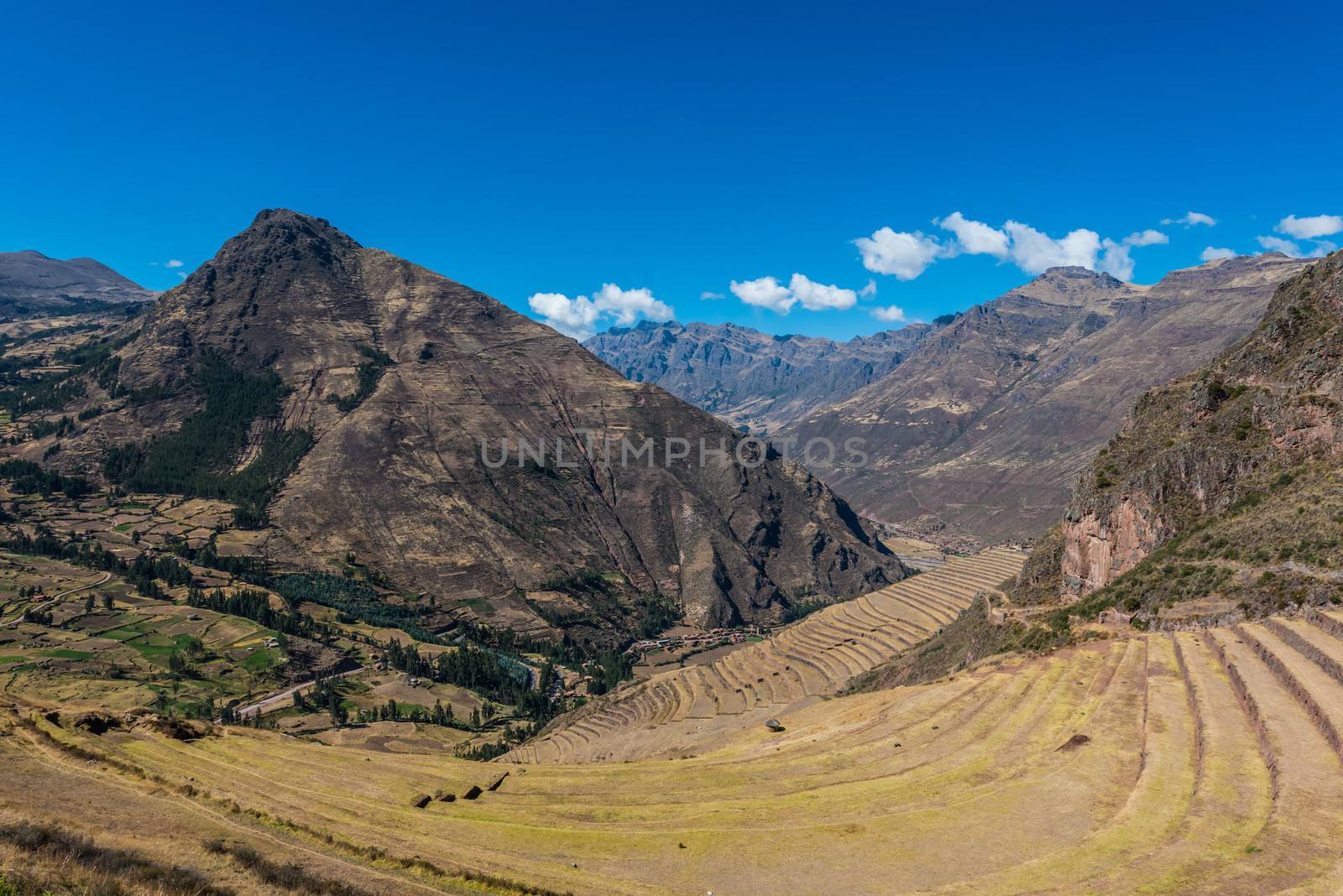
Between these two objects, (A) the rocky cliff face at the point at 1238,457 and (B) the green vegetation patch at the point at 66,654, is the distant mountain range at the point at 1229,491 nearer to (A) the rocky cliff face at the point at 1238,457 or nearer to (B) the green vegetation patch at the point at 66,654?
(A) the rocky cliff face at the point at 1238,457

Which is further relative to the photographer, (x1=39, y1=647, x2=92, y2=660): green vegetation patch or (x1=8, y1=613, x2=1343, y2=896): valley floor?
(x1=39, y1=647, x2=92, y2=660): green vegetation patch

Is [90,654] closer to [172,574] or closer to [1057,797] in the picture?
[172,574]

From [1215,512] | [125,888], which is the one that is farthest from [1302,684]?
[125,888]

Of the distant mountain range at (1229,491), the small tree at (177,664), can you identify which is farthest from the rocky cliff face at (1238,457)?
the small tree at (177,664)

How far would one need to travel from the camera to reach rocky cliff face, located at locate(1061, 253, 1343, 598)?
51438mm

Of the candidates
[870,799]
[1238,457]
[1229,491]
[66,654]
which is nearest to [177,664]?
[66,654]

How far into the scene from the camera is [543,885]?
78.9 ft

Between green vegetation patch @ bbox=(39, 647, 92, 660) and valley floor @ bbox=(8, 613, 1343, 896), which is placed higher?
valley floor @ bbox=(8, 613, 1343, 896)

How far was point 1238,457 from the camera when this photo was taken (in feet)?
189

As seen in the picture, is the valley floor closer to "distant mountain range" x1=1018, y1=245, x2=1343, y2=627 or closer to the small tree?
"distant mountain range" x1=1018, y1=245, x2=1343, y2=627

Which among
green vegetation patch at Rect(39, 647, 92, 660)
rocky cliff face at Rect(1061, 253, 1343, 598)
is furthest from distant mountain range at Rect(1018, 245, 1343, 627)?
green vegetation patch at Rect(39, 647, 92, 660)

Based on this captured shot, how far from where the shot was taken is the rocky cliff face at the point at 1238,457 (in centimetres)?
5144

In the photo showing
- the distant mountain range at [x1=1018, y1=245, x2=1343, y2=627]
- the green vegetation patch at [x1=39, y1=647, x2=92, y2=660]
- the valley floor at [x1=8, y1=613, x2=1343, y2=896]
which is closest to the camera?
the valley floor at [x1=8, y1=613, x2=1343, y2=896]

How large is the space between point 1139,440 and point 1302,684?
40166 mm
